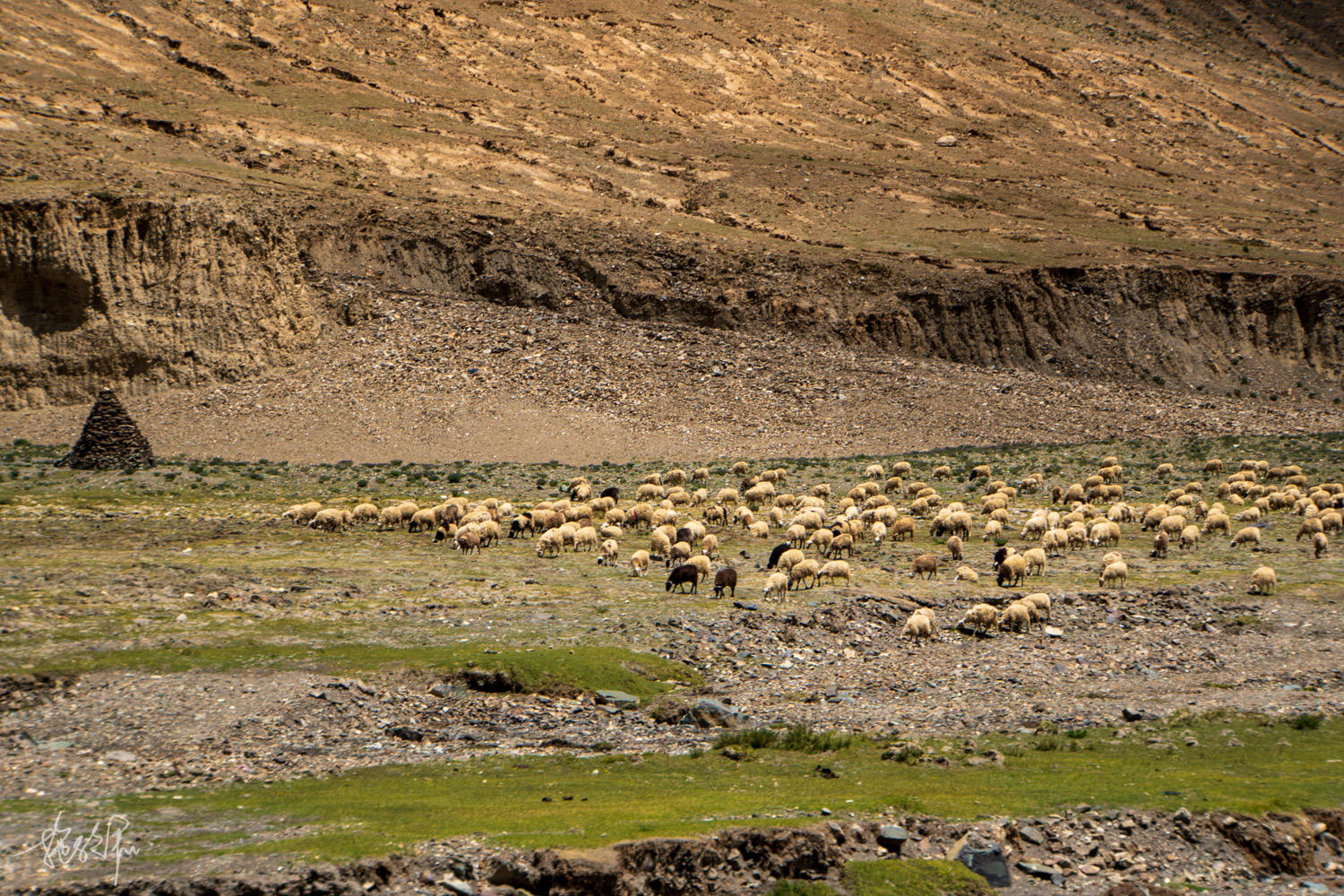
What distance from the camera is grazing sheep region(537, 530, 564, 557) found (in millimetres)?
26938

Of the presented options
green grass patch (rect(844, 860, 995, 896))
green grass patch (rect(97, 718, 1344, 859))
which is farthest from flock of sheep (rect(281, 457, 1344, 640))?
green grass patch (rect(844, 860, 995, 896))

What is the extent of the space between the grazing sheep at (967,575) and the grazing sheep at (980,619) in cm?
321

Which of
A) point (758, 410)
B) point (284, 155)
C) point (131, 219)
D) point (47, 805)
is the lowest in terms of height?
point (47, 805)

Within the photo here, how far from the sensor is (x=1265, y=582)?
23859 millimetres

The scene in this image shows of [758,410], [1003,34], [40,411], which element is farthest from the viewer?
[1003,34]

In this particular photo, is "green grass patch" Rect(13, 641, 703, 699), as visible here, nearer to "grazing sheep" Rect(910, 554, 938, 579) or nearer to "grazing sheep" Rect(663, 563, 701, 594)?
"grazing sheep" Rect(663, 563, 701, 594)

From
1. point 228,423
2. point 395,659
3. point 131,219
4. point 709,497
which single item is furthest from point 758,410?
point 395,659

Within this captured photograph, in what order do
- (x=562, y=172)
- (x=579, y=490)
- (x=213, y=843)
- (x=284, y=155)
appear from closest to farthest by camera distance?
(x=213, y=843) → (x=579, y=490) → (x=284, y=155) → (x=562, y=172)

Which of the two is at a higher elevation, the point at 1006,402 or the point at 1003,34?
the point at 1003,34

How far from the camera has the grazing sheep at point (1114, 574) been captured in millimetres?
24239

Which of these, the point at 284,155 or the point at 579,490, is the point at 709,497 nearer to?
the point at 579,490

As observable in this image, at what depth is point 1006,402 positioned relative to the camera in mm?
54906

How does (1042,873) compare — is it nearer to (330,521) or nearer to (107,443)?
(330,521)

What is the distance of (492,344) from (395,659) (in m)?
39.1
